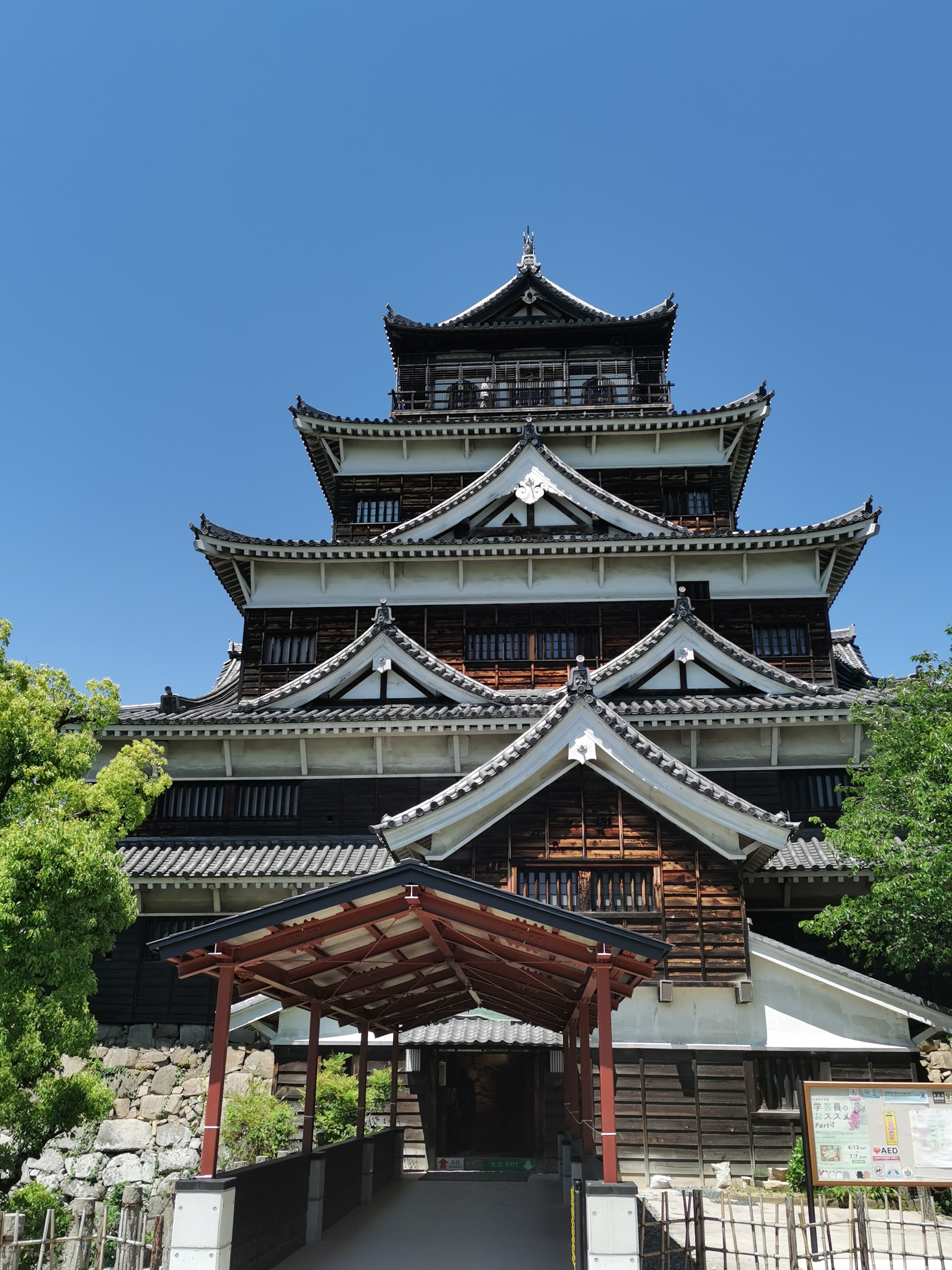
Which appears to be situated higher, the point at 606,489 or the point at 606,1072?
the point at 606,489

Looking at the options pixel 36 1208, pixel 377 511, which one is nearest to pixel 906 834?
pixel 36 1208

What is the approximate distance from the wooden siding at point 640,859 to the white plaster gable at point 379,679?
5.61 metres

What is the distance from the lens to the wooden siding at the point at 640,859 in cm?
1722

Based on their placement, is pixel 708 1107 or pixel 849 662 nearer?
pixel 708 1107

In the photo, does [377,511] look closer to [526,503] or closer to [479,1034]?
[526,503]

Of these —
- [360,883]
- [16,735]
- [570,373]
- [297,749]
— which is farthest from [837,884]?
[570,373]

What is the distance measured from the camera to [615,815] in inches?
698

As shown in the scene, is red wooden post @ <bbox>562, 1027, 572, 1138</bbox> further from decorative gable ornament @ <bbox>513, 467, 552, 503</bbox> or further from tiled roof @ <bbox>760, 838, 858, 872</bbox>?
decorative gable ornament @ <bbox>513, 467, 552, 503</bbox>

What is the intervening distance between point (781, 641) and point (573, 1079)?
1391cm

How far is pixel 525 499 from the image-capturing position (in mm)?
26672

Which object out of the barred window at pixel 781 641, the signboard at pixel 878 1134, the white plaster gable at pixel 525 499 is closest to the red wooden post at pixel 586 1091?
the signboard at pixel 878 1134

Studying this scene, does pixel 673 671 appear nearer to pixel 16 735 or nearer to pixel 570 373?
pixel 570 373

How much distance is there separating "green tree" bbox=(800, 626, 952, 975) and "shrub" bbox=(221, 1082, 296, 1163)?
9.66 meters

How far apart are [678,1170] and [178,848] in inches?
480
